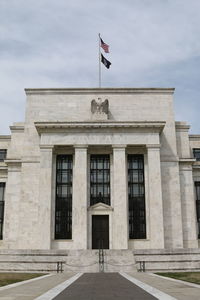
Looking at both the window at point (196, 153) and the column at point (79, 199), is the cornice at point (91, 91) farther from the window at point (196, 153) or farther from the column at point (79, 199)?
the window at point (196, 153)

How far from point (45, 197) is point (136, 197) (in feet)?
33.9

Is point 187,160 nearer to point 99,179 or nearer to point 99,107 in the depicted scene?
point 99,179

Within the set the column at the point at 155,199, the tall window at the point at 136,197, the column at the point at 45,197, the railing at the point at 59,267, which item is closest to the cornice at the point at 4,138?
the column at the point at 45,197

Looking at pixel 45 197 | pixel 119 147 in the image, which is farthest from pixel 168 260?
pixel 45 197

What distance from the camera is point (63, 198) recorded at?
Answer: 40.7 m

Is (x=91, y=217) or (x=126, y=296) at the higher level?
(x=91, y=217)

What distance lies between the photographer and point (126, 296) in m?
12.7

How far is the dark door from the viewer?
128ft

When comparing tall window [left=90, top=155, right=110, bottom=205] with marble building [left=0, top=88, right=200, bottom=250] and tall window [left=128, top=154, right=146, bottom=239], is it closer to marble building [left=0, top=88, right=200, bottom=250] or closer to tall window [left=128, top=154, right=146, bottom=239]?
marble building [left=0, top=88, right=200, bottom=250]

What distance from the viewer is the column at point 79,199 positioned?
124ft

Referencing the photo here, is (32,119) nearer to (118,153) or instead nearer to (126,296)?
(118,153)

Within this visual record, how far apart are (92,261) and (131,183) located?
514 inches

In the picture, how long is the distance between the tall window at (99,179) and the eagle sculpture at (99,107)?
551cm

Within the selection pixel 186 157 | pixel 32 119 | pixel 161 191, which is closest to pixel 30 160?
pixel 32 119
